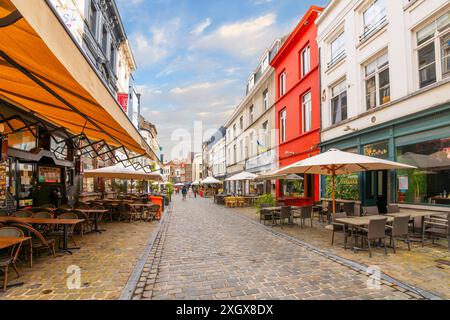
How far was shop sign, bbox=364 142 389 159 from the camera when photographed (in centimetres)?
1060

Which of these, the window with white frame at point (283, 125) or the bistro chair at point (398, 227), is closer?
the bistro chair at point (398, 227)

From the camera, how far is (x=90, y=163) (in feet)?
57.6

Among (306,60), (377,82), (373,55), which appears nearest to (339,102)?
(377,82)

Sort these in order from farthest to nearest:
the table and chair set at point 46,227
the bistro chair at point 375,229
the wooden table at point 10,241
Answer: the bistro chair at point 375,229 → the table and chair set at point 46,227 → the wooden table at point 10,241

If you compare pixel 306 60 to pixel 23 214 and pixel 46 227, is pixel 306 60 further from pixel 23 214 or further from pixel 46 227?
pixel 23 214

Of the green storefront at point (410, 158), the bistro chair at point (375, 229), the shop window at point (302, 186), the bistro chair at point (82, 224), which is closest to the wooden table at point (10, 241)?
the bistro chair at point (82, 224)

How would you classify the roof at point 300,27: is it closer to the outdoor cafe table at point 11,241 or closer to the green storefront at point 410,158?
the green storefront at point 410,158

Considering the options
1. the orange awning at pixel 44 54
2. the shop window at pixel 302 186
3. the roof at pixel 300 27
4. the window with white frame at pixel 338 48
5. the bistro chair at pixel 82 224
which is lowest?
the bistro chair at pixel 82 224

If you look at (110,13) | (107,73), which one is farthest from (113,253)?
(110,13)

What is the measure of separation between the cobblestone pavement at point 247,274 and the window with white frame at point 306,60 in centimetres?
1295

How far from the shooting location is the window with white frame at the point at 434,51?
832cm

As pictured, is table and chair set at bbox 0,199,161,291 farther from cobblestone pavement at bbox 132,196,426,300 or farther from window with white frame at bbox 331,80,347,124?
window with white frame at bbox 331,80,347,124

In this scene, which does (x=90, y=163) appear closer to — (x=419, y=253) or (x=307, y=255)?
(x=307, y=255)

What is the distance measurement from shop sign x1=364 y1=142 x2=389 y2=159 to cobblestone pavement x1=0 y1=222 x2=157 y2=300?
929 cm
